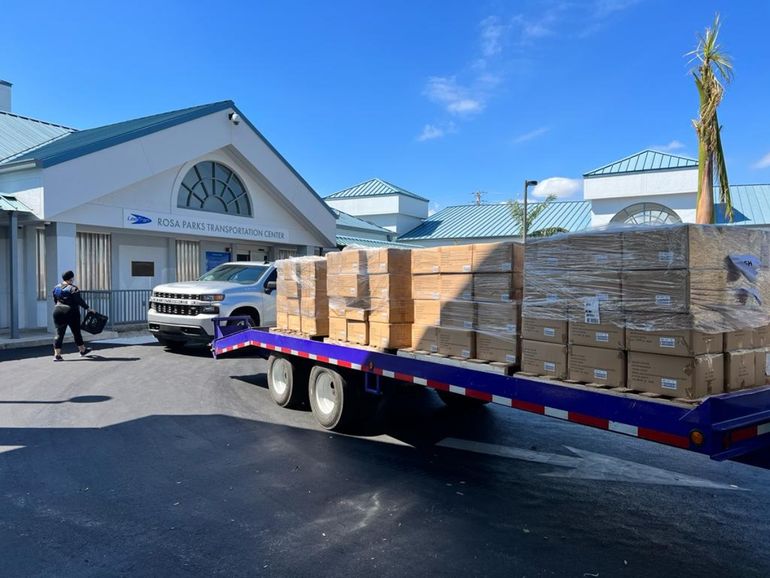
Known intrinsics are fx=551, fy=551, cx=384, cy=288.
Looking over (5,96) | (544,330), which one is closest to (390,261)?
(544,330)

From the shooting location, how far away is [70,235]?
1429cm

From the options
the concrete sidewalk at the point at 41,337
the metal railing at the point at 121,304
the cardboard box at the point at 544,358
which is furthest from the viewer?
the metal railing at the point at 121,304

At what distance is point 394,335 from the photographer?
5.53 m

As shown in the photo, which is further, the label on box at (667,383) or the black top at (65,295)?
the black top at (65,295)

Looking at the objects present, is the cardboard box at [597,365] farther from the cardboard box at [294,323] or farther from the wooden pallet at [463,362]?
the cardboard box at [294,323]

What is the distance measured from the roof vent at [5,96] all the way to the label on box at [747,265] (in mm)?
24770

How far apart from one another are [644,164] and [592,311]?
27.8m

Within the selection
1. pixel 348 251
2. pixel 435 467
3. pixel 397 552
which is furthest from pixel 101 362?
pixel 397 552

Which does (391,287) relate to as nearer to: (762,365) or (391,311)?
(391,311)

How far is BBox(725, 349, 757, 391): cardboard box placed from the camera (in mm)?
3559

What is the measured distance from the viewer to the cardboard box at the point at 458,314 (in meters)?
4.81

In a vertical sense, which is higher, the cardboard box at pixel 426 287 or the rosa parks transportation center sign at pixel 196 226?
the rosa parks transportation center sign at pixel 196 226

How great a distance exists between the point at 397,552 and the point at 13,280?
13.2 meters

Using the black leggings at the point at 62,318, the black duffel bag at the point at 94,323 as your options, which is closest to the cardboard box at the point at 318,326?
the black leggings at the point at 62,318
